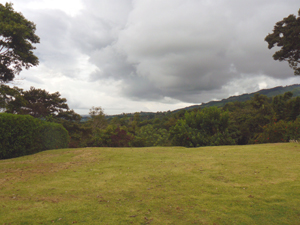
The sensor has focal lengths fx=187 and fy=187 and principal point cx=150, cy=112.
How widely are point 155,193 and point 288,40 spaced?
720 inches

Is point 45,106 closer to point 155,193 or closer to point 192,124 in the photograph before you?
point 192,124

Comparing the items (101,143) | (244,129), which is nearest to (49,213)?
(101,143)

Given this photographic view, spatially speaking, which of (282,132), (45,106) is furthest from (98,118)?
(282,132)

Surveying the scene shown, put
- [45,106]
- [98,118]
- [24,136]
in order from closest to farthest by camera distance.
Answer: [24,136]
[45,106]
[98,118]

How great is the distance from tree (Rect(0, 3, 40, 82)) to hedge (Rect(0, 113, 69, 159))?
7.50 m

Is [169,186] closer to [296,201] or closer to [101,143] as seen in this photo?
[296,201]

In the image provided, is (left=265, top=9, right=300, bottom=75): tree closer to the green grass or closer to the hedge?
the green grass

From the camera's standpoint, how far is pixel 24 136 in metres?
9.70

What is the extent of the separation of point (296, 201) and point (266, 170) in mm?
2290

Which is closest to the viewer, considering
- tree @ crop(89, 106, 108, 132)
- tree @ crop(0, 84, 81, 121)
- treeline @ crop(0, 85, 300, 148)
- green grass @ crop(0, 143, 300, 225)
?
green grass @ crop(0, 143, 300, 225)

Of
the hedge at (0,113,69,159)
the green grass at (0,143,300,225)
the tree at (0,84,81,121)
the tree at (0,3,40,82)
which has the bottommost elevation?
the green grass at (0,143,300,225)

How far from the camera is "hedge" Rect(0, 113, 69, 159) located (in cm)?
899

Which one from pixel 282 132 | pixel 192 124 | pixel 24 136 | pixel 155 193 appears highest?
pixel 192 124

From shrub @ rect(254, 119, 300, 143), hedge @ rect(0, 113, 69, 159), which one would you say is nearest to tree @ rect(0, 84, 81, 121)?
hedge @ rect(0, 113, 69, 159)
